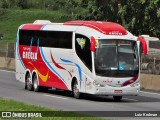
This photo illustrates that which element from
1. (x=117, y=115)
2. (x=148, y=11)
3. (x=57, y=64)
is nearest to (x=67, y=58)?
(x=57, y=64)

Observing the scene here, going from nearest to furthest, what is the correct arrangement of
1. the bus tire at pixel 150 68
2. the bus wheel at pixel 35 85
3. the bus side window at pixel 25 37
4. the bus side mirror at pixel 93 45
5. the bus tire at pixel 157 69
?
the bus side mirror at pixel 93 45
the bus wheel at pixel 35 85
the bus side window at pixel 25 37
the bus tire at pixel 157 69
the bus tire at pixel 150 68

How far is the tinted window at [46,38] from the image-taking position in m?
28.4

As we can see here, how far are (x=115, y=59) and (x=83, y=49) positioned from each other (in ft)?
4.69

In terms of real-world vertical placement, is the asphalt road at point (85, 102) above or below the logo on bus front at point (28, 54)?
below

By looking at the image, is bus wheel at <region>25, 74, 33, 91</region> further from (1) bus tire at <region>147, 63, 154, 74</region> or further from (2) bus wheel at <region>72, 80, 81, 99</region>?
(1) bus tire at <region>147, 63, 154, 74</region>

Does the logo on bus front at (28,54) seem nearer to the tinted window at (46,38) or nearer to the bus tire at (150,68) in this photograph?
the tinted window at (46,38)

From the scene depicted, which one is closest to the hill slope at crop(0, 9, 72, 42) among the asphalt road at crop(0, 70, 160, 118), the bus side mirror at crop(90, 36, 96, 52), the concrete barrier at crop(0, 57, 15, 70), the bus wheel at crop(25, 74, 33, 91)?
the concrete barrier at crop(0, 57, 15, 70)

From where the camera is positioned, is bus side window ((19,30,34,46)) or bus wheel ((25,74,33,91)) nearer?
bus wheel ((25,74,33,91))

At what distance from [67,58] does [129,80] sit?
3.29 m

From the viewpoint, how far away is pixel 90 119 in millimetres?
16734

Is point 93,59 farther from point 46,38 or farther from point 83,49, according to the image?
point 46,38

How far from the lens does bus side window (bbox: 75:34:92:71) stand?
26266 mm

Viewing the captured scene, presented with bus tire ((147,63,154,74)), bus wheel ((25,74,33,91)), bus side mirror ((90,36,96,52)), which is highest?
bus side mirror ((90,36,96,52))

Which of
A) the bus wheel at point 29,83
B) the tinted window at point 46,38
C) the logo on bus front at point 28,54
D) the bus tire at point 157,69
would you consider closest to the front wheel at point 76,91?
the tinted window at point 46,38
